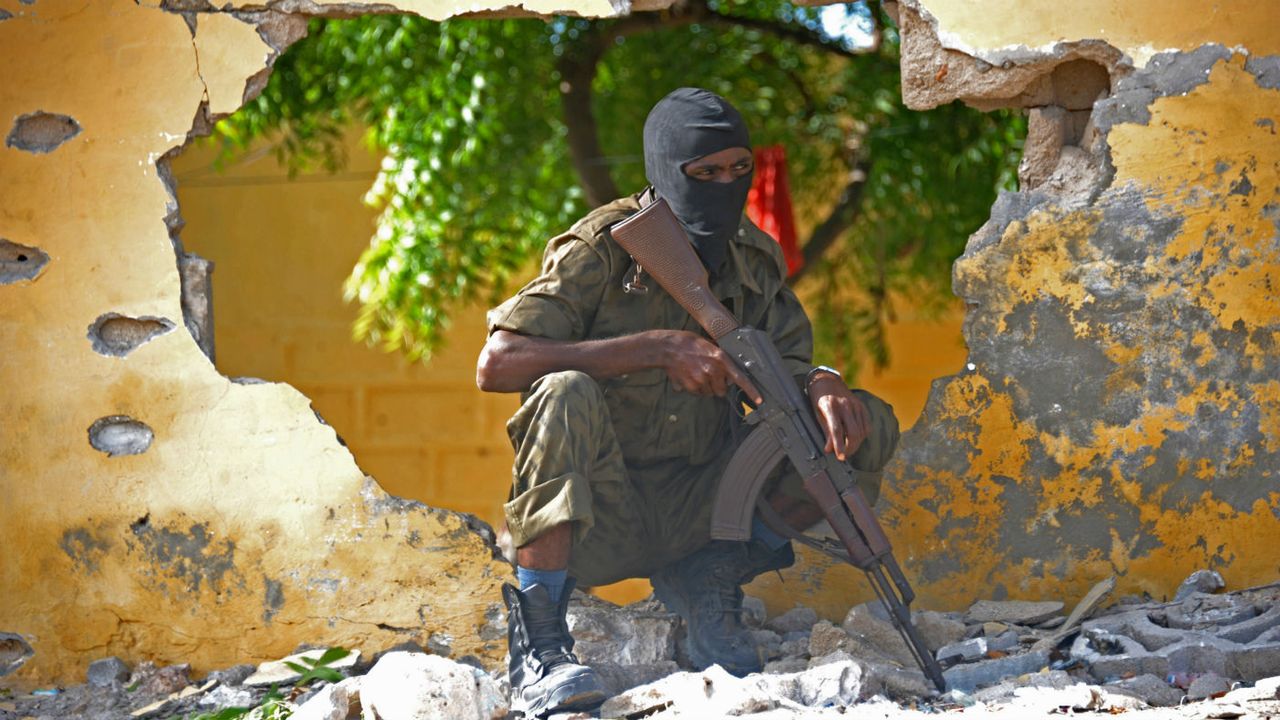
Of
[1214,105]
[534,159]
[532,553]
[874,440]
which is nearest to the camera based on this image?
[532,553]

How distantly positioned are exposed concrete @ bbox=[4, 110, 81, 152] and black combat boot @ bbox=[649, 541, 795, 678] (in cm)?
189

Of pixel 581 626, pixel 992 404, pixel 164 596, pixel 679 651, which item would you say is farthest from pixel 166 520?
pixel 992 404

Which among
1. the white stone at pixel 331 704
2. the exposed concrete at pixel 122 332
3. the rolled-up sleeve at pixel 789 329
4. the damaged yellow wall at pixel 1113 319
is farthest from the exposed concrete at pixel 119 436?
the damaged yellow wall at pixel 1113 319

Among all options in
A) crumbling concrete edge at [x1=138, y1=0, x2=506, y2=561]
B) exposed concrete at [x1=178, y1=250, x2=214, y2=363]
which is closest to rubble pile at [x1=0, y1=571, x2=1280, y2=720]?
crumbling concrete edge at [x1=138, y1=0, x2=506, y2=561]

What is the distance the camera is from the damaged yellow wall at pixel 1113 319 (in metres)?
3.72

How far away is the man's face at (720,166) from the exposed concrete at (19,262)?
5.61 feet

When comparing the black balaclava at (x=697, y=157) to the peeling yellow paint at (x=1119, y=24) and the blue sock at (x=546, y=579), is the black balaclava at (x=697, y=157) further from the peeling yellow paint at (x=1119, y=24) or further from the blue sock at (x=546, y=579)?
the blue sock at (x=546, y=579)

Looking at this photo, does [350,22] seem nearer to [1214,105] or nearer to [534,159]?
[534,159]

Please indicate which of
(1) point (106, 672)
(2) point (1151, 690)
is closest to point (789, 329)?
(2) point (1151, 690)

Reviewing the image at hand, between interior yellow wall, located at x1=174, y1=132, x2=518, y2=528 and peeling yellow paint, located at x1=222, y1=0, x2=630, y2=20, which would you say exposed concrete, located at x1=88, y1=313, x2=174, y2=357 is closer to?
peeling yellow paint, located at x1=222, y1=0, x2=630, y2=20

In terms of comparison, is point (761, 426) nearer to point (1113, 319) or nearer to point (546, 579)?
point (546, 579)

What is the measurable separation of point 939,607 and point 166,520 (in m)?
1.99

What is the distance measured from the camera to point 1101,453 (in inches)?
149

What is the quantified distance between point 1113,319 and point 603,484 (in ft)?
4.53
